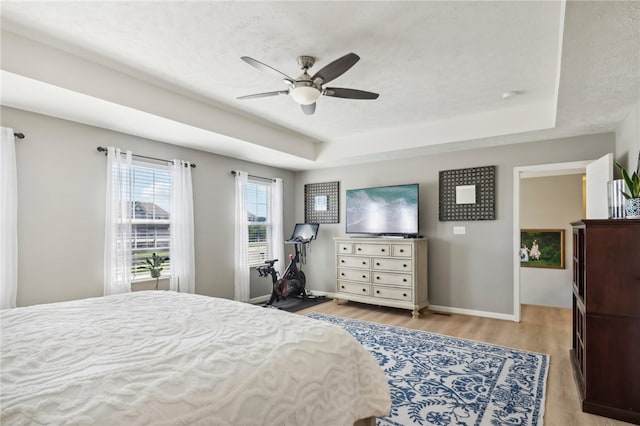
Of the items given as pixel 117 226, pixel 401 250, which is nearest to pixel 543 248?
pixel 401 250

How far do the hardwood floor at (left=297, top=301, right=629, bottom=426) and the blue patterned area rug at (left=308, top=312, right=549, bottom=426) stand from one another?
0.10 m

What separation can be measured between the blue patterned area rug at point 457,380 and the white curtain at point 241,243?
2173 millimetres

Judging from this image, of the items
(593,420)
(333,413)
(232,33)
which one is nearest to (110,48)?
(232,33)

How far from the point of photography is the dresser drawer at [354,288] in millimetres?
5027

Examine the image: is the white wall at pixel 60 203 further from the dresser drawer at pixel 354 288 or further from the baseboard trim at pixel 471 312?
the baseboard trim at pixel 471 312

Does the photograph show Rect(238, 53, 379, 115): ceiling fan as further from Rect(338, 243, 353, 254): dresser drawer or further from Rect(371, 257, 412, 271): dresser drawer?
Rect(338, 243, 353, 254): dresser drawer

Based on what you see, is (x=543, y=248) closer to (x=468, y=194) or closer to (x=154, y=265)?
(x=468, y=194)

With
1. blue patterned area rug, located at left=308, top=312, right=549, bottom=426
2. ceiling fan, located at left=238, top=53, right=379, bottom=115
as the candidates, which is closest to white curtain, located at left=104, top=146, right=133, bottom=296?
ceiling fan, located at left=238, top=53, right=379, bottom=115

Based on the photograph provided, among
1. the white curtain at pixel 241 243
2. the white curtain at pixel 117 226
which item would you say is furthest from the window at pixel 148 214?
the white curtain at pixel 241 243

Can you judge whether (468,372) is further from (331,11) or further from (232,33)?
(232,33)

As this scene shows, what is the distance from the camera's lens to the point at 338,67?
2363mm

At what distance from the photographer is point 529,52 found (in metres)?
2.63

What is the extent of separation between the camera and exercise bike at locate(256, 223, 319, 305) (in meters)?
5.15

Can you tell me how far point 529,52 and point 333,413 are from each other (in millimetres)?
2934
